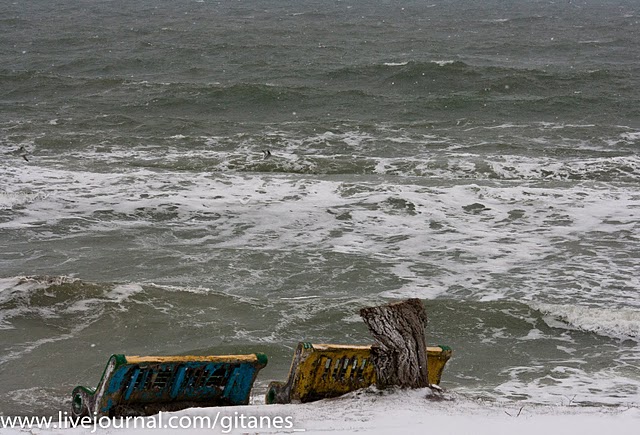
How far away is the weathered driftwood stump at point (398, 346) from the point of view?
5617 mm

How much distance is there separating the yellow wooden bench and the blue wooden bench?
0.23 m

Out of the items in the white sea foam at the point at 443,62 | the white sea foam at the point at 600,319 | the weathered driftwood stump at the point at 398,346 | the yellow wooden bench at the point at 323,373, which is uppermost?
the weathered driftwood stump at the point at 398,346

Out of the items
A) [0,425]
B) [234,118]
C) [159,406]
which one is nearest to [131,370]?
[159,406]

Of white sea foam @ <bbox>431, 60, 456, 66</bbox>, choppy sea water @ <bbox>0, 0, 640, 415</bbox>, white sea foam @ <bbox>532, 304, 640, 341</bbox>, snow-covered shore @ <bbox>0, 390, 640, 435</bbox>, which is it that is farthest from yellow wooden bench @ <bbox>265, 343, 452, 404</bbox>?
white sea foam @ <bbox>431, 60, 456, 66</bbox>

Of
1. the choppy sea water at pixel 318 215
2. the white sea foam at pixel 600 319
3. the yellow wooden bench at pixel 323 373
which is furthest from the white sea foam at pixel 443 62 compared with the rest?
the yellow wooden bench at pixel 323 373

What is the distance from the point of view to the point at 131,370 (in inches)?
219

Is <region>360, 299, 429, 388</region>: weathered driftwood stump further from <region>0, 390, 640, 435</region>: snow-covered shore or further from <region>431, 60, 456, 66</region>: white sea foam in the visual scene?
<region>431, 60, 456, 66</region>: white sea foam

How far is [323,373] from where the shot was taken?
5.99 meters

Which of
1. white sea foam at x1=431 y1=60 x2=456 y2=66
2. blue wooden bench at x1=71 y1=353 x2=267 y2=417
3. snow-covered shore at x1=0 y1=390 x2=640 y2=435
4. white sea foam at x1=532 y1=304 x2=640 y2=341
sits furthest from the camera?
white sea foam at x1=431 y1=60 x2=456 y2=66

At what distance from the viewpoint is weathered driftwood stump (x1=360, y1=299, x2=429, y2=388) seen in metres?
5.62

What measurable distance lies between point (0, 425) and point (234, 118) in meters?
19.0

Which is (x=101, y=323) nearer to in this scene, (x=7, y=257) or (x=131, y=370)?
(x=7, y=257)

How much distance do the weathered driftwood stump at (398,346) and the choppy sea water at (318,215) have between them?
1.90 m

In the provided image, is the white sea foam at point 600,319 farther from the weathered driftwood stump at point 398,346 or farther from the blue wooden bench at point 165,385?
the blue wooden bench at point 165,385
